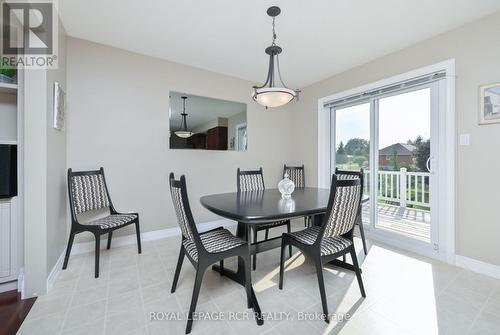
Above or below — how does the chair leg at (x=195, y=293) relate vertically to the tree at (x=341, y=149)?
below

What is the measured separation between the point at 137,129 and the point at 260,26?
1.95m

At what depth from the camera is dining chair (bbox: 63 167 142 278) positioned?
209 centimetres

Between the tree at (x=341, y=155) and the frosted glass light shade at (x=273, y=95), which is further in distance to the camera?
the tree at (x=341, y=155)

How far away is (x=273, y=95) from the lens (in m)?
2.07

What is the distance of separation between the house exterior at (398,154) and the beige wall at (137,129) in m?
2.19

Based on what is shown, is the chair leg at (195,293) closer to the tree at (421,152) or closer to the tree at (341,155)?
the tree at (421,152)

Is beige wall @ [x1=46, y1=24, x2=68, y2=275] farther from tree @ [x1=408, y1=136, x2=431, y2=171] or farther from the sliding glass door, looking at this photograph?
tree @ [x1=408, y1=136, x2=431, y2=171]

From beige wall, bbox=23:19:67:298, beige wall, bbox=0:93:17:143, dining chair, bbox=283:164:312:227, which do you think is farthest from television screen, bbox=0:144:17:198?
dining chair, bbox=283:164:312:227

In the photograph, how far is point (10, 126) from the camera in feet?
6.45

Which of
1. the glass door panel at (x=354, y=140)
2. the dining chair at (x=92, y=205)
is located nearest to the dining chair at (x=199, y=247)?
the dining chair at (x=92, y=205)

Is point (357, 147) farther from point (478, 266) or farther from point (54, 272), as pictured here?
point (54, 272)

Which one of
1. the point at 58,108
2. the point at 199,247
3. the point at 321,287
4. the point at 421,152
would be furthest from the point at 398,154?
the point at 58,108

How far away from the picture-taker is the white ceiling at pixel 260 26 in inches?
77.7

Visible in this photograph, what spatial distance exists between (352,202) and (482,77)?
6.43 ft
